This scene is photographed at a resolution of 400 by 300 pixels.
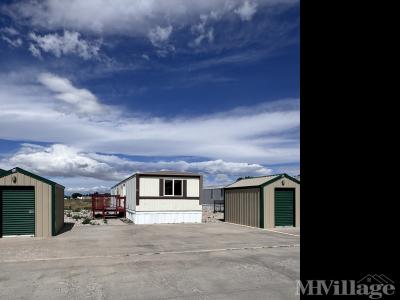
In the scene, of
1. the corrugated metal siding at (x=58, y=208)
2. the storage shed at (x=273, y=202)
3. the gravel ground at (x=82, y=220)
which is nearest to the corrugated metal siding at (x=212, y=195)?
the gravel ground at (x=82, y=220)

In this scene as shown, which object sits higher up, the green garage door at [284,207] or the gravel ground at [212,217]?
the green garage door at [284,207]

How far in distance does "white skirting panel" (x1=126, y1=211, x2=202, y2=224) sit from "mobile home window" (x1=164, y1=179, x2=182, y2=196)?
1498 mm

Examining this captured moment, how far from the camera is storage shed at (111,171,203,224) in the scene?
27.1m

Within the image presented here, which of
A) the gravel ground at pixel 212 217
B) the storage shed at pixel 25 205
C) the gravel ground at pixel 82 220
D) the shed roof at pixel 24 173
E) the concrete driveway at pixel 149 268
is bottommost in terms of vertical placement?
the gravel ground at pixel 212 217

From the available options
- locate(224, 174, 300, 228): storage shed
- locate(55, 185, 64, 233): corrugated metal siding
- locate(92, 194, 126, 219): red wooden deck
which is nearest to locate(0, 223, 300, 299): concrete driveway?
locate(55, 185, 64, 233): corrugated metal siding

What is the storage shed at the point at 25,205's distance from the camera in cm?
1866

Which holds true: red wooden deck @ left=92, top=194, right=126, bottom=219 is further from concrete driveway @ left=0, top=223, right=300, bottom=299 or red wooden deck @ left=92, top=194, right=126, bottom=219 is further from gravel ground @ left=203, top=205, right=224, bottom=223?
concrete driveway @ left=0, top=223, right=300, bottom=299

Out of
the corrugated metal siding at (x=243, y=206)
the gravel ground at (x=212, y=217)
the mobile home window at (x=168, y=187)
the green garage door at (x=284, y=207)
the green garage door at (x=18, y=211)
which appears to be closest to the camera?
the green garage door at (x=18, y=211)

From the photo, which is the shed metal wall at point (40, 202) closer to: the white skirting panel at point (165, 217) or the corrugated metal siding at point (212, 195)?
the white skirting panel at point (165, 217)

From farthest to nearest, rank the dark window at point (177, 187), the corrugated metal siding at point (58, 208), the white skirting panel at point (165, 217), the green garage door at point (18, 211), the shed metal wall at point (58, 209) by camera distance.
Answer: the dark window at point (177, 187)
the white skirting panel at point (165, 217)
the corrugated metal siding at point (58, 208)
the shed metal wall at point (58, 209)
the green garage door at point (18, 211)

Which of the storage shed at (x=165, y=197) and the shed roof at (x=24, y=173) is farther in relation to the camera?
the storage shed at (x=165, y=197)
